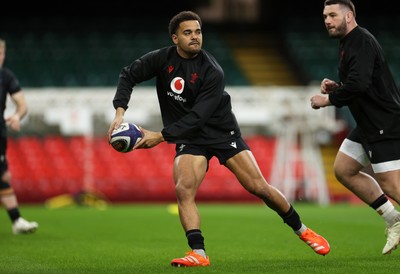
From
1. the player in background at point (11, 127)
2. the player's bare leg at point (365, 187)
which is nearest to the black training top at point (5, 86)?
the player in background at point (11, 127)

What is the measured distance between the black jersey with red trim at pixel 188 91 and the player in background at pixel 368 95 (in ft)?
2.82

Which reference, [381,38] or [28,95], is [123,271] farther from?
[381,38]

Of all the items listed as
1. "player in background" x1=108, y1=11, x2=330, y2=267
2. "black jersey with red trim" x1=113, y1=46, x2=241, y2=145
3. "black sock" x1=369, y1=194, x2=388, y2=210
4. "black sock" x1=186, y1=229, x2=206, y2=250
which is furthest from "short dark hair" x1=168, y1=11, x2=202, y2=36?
"black sock" x1=369, y1=194, x2=388, y2=210

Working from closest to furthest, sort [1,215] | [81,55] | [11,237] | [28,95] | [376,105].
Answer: [376,105] < [11,237] < [1,215] < [28,95] < [81,55]

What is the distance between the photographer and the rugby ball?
7457mm

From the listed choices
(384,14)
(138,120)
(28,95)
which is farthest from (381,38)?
(28,95)

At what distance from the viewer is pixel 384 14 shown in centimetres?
3133

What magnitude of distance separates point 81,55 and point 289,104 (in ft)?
26.8

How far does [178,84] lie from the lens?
312 inches

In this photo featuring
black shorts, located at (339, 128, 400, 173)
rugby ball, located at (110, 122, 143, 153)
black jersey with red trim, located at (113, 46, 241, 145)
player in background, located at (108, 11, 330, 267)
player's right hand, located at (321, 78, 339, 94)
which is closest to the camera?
rugby ball, located at (110, 122, 143, 153)

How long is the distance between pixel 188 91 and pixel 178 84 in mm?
110

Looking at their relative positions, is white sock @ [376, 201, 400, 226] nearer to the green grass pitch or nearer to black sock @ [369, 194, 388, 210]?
black sock @ [369, 194, 388, 210]

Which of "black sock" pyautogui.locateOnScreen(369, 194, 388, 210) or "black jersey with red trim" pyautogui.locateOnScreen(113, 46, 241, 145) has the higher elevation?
"black jersey with red trim" pyautogui.locateOnScreen(113, 46, 241, 145)

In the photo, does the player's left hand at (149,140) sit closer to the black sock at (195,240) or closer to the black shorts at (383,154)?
the black sock at (195,240)
